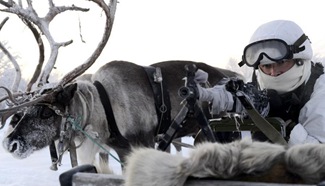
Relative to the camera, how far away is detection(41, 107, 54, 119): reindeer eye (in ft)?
14.2

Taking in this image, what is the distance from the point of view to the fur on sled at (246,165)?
988mm

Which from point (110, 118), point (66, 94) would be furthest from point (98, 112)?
point (66, 94)

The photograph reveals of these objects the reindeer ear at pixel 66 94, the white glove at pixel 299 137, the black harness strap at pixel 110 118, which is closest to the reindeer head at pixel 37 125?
the reindeer ear at pixel 66 94

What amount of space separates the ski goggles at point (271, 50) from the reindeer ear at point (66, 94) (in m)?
2.37

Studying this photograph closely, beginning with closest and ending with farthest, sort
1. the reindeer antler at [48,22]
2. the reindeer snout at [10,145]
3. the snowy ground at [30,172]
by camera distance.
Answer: the reindeer snout at [10,145]
the reindeer antler at [48,22]
the snowy ground at [30,172]

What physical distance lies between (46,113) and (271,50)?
264 cm

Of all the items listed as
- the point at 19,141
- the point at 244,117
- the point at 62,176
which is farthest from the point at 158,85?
the point at 62,176

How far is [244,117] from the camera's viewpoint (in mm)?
2363

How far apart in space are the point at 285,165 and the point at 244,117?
1355 mm

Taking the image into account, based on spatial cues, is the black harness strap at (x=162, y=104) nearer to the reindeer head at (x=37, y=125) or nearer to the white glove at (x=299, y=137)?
the reindeer head at (x=37, y=125)

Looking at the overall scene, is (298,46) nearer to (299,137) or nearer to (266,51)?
(266,51)

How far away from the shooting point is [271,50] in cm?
232

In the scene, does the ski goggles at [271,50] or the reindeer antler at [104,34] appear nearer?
the ski goggles at [271,50]

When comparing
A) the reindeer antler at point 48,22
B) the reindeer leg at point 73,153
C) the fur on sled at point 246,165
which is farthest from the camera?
the reindeer antler at point 48,22
